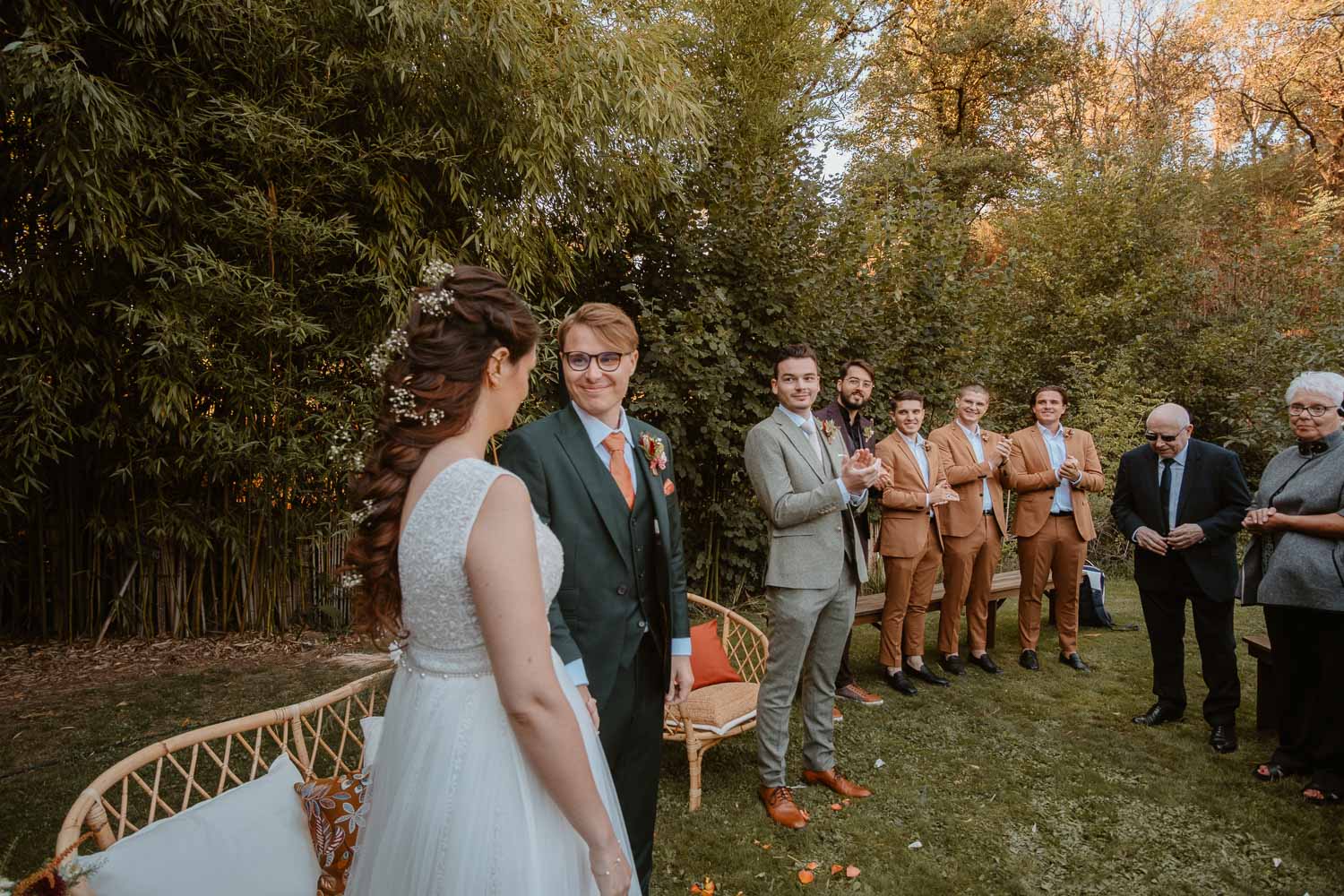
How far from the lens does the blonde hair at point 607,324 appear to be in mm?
2222

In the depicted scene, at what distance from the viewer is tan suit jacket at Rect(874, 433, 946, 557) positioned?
4.84 metres

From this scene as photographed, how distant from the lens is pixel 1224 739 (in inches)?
154

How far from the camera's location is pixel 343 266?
4.73 m

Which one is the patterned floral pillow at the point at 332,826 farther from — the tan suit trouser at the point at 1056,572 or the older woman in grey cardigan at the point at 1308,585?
the tan suit trouser at the point at 1056,572

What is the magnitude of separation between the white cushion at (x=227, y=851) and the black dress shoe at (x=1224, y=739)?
14.1 feet

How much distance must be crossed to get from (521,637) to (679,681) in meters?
1.27

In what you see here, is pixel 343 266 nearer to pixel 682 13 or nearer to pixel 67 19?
pixel 67 19

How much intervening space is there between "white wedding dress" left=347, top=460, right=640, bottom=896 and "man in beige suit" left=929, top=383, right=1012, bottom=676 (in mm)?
4364

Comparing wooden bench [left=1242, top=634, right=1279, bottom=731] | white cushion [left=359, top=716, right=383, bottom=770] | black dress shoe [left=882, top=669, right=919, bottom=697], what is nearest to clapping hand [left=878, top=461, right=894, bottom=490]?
black dress shoe [left=882, top=669, right=919, bottom=697]

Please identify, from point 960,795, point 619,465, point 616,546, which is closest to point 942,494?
point 960,795

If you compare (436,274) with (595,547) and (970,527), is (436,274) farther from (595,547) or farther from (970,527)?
(970,527)

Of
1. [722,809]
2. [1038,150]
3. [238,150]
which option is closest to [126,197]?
[238,150]

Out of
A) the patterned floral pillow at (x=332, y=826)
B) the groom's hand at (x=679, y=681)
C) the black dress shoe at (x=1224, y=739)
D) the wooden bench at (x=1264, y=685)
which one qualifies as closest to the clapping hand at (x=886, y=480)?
the wooden bench at (x=1264, y=685)

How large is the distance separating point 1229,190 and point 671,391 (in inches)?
463
